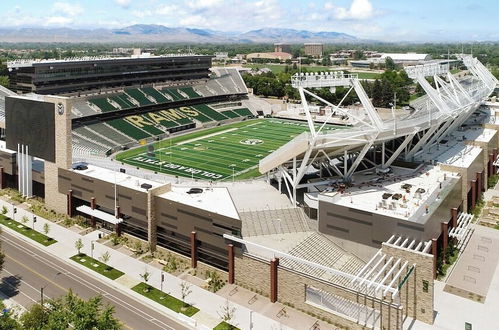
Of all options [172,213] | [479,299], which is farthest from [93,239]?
[479,299]

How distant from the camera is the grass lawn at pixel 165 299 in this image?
1315 inches

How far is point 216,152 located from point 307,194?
37608mm

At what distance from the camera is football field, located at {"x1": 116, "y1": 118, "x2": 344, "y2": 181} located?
2660 inches

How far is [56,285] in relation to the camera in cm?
3691

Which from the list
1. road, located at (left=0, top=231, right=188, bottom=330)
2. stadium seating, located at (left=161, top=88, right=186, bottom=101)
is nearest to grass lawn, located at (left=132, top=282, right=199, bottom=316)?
road, located at (left=0, top=231, right=188, bottom=330)

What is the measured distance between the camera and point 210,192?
44.3 m

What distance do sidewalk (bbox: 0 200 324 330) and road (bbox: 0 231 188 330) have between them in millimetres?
786

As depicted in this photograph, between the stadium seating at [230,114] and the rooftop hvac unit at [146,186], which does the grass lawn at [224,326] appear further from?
the stadium seating at [230,114]

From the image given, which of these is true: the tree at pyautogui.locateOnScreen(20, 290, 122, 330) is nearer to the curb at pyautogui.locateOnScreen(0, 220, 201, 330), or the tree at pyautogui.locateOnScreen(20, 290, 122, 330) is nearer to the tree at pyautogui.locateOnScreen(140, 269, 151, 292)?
the curb at pyautogui.locateOnScreen(0, 220, 201, 330)

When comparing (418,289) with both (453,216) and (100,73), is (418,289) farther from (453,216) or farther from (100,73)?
(100,73)

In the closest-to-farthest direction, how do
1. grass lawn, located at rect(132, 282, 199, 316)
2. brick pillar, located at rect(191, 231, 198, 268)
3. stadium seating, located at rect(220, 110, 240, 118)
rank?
grass lawn, located at rect(132, 282, 199, 316) < brick pillar, located at rect(191, 231, 198, 268) < stadium seating, located at rect(220, 110, 240, 118)

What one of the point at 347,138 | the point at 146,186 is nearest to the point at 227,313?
the point at 146,186

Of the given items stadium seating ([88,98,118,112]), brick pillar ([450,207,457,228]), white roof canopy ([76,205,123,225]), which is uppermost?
stadium seating ([88,98,118,112])

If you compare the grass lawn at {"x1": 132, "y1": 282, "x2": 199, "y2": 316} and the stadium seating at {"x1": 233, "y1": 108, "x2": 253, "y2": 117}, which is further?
the stadium seating at {"x1": 233, "y1": 108, "x2": 253, "y2": 117}
